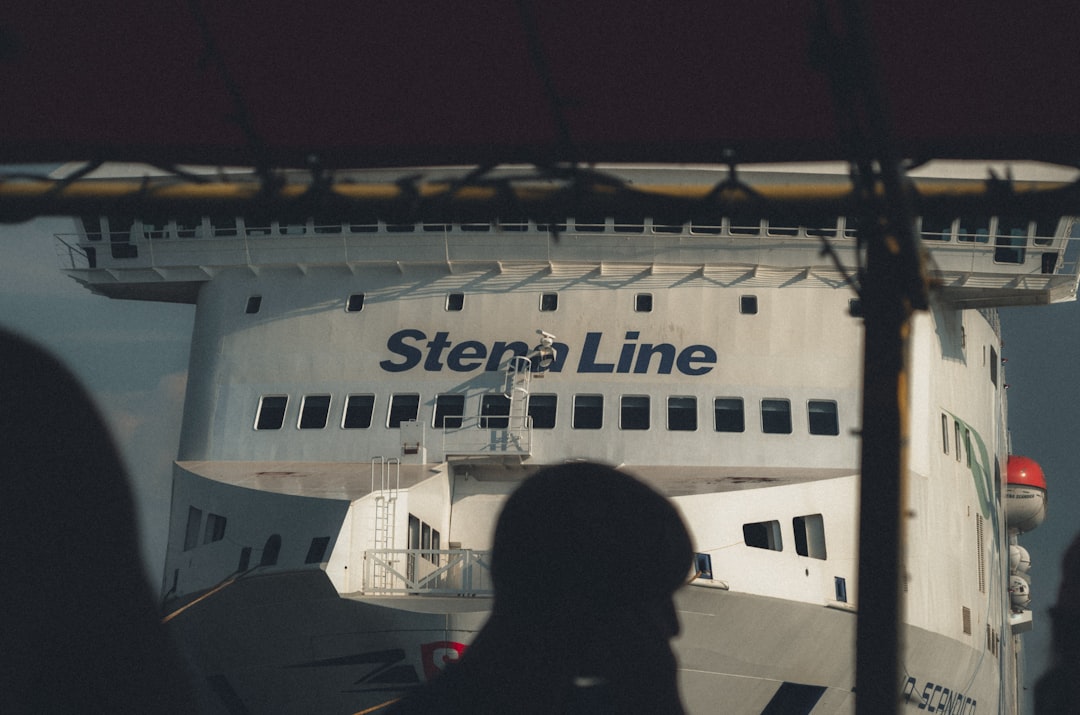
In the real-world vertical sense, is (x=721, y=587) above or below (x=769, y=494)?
below

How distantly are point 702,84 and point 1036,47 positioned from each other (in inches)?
55.1

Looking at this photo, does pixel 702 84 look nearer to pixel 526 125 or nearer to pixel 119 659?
pixel 526 125

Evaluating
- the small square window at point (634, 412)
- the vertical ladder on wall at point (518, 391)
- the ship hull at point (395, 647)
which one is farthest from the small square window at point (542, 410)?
the ship hull at point (395, 647)

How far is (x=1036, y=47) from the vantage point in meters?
5.34

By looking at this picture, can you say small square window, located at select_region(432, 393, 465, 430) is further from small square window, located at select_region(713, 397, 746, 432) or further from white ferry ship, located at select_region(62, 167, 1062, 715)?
small square window, located at select_region(713, 397, 746, 432)

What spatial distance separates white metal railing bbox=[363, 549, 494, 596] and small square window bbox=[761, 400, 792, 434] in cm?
485

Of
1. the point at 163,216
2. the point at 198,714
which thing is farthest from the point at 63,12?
the point at 198,714

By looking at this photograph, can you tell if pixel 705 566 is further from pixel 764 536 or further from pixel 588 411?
pixel 588 411

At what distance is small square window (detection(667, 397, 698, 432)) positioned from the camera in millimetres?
18219

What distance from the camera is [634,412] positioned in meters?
18.3

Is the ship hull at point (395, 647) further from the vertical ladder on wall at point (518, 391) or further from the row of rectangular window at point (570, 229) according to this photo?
the row of rectangular window at point (570, 229)

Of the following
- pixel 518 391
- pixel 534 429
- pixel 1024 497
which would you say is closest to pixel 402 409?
pixel 518 391

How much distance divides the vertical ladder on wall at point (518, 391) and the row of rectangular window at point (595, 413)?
0.17 metres

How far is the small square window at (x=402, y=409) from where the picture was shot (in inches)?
725
